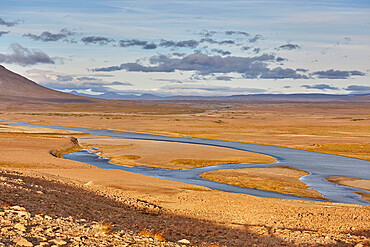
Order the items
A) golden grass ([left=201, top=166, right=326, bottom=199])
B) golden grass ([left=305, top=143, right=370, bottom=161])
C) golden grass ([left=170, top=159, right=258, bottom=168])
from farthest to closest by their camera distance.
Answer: golden grass ([left=305, top=143, right=370, bottom=161]), golden grass ([left=170, top=159, right=258, bottom=168]), golden grass ([left=201, top=166, right=326, bottom=199])

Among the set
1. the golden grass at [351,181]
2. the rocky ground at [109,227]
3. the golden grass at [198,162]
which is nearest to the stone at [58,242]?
the rocky ground at [109,227]

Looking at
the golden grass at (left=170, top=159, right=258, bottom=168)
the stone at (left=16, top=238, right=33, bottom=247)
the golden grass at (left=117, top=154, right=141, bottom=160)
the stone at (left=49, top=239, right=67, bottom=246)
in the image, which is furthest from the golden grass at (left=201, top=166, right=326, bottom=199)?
the stone at (left=16, top=238, right=33, bottom=247)

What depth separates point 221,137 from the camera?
224 ft

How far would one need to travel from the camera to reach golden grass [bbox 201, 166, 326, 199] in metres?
29.3

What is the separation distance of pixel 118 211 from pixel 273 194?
12335mm

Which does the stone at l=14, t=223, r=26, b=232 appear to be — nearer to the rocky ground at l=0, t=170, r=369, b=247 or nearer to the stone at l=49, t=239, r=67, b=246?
the rocky ground at l=0, t=170, r=369, b=247

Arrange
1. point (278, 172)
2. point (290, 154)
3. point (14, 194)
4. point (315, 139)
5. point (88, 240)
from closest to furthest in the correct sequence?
point (88, 240)
point (14, 194)
point (278, 172)
point (290, 154)
point (315, 139)

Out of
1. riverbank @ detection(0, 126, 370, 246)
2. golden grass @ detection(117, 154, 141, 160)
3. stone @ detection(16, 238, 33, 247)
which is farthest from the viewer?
golden grass @ detection(117, 154, 141, 160)

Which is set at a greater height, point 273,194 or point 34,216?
point 34,216

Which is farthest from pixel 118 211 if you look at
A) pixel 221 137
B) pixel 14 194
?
pixel 221 137

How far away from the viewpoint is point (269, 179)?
108 feet

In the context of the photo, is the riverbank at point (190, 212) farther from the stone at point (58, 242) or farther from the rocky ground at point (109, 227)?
the stone at point (58, 242)

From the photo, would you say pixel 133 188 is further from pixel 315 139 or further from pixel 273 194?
pixel 315 139

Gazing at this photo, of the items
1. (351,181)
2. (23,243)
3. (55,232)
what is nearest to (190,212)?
(55,232)
